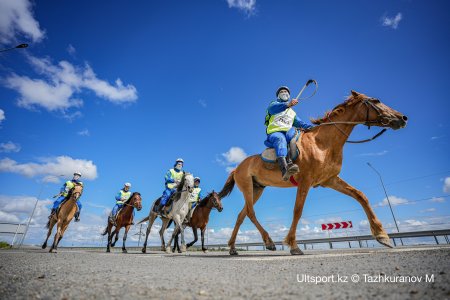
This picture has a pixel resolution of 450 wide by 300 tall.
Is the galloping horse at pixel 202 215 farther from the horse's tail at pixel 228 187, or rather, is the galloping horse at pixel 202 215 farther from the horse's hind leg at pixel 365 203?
the horse's hind leg at pixel 365 203

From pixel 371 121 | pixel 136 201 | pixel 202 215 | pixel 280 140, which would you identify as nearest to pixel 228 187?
pixel 280 140

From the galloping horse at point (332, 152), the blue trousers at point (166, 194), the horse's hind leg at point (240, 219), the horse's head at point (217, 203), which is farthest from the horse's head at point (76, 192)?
the galloping horse at point (332, 152)

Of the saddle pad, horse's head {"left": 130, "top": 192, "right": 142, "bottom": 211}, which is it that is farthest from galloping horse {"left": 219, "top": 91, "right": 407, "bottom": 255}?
horse's head {"left": 130, "top": 192, "right": 142, "bottom": 211}

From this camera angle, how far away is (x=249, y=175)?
6312mm

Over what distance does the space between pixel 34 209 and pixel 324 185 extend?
99.8ft

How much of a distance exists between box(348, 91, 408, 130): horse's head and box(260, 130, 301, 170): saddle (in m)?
1.45

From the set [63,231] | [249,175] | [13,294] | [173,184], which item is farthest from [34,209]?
[13,294]

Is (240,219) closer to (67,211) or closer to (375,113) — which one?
(375,113)

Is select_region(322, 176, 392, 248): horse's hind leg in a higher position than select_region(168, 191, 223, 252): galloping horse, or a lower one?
lower

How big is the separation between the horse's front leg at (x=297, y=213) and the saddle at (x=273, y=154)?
66cm

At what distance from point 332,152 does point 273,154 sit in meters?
1.29

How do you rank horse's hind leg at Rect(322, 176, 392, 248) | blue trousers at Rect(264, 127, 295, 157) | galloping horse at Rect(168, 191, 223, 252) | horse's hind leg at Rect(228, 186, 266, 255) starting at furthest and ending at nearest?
galloping horse at Rect(168, 191, 223, 252) → horse's hind leg at Rect(228, 186, 266, 255) → blue trousers at Rect(264, 127, 295, 157) → horse's hind leg at Rect(322, 176, 392, 248)

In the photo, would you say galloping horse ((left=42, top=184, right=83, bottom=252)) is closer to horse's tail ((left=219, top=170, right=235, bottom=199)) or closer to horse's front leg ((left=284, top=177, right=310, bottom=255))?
horse's tail ((left=219, top=170, right=235, bottom=199))

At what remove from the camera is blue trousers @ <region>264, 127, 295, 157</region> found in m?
5.15
